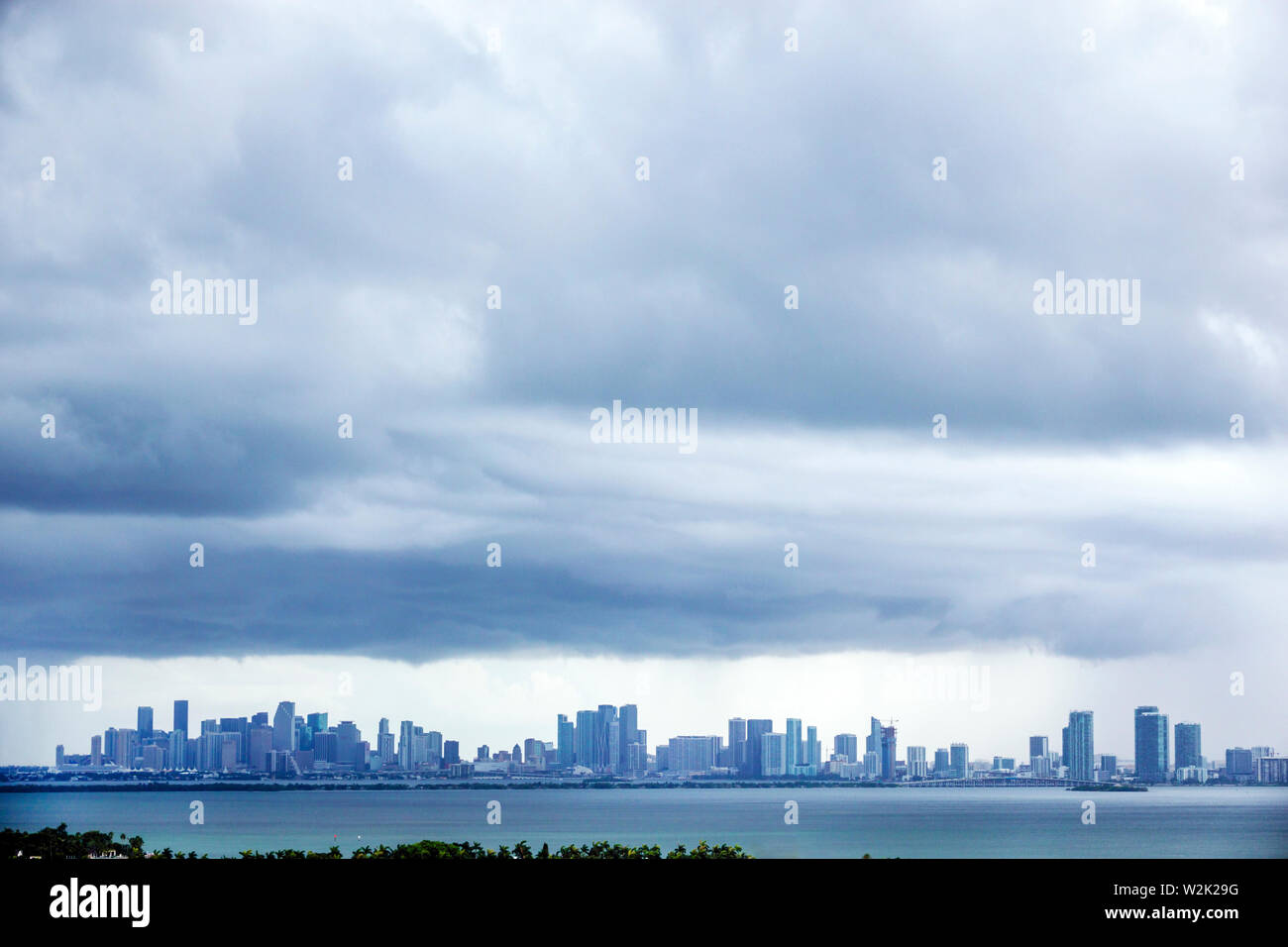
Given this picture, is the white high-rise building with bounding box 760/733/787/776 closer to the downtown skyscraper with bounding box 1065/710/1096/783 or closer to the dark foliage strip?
the downtown skyscraper with bounding box 1065/710/1096/783

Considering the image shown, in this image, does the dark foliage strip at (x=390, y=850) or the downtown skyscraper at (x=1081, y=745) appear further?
the downtown skyscraper at (x=1081, y=745)

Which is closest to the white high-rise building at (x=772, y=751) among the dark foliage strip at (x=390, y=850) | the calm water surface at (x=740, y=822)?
the calm water surface at (x=740, y=822)

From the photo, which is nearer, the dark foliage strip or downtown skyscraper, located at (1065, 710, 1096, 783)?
the dark foliage strip

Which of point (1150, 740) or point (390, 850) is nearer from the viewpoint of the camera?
point (390, 850)

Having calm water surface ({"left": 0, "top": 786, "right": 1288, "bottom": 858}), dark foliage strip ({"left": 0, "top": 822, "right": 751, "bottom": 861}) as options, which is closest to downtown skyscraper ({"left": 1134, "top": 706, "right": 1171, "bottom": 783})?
calm water surface ({"left": 0, "top": 786, "right": 1288, "bottom": 858})

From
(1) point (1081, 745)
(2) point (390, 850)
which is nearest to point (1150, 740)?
(1) point (1081, 745)

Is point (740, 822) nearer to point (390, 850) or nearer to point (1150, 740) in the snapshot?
point (1150, 740)

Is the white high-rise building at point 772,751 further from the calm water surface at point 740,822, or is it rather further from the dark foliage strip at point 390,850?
the dark foliage strip at point 390,850

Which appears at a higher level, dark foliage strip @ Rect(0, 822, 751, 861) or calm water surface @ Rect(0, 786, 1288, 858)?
dark foliage strip @ Rect(0, 822, 751, 861)
